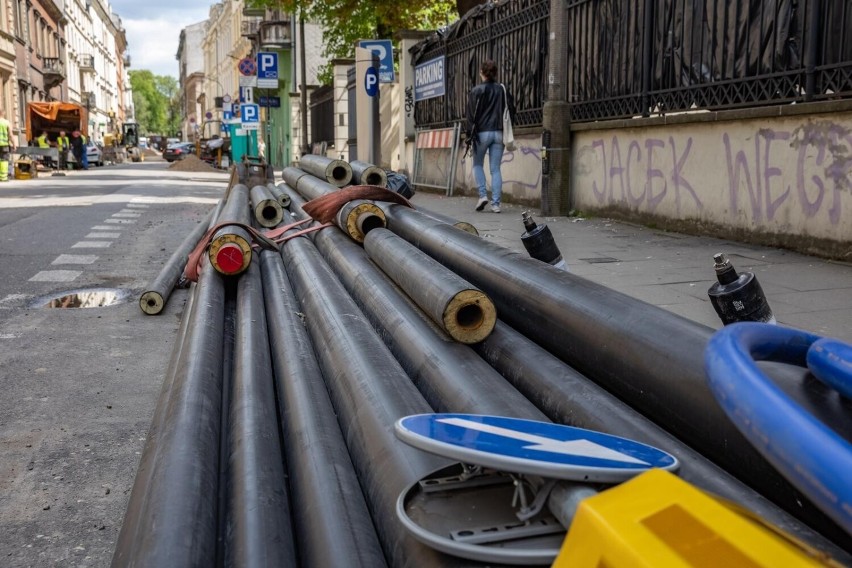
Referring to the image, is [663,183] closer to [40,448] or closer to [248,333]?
[248,333]

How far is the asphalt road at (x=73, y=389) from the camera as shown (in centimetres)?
283

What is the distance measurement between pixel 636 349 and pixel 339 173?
5.77m

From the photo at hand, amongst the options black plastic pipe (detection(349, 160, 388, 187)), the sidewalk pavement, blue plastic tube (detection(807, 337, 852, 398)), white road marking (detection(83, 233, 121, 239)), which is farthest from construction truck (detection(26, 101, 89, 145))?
blue plastic tube (detection(807, 337, 852, 398))

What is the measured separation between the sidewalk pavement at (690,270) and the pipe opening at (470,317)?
6.41 feet

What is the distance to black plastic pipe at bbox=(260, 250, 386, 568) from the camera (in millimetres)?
2020

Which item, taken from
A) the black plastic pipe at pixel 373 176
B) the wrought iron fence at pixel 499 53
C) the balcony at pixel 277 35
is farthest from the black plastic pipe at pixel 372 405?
the balcony at pixel 277 35

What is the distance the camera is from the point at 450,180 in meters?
16.1

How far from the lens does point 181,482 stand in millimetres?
2268

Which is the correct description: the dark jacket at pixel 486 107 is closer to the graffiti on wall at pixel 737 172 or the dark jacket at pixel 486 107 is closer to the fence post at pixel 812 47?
the graffiti on wall at pixel 737 172

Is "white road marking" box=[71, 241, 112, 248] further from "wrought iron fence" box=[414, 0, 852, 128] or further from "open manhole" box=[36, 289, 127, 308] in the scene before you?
"wrought iron fence" box=[414, 0, 852, 128]

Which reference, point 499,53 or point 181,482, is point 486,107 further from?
point 181,482

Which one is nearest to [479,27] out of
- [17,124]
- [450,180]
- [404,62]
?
[450,180]

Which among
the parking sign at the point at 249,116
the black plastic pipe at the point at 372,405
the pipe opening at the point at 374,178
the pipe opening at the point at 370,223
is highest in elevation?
the parking sign at the point at 249,116

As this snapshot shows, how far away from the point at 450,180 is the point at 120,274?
899 cm
